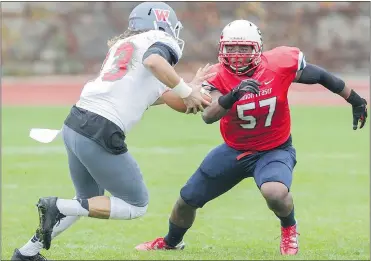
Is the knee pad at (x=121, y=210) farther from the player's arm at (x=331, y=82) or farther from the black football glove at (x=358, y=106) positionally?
the black football glove at (x=358, y=106)

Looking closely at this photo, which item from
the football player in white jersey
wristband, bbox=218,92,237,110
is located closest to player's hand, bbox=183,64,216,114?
the football player in white jersey

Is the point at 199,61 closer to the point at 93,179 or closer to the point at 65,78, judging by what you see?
the point at 65,78

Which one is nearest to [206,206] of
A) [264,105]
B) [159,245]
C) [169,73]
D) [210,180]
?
[159,245]

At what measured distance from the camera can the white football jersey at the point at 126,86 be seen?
550 cm

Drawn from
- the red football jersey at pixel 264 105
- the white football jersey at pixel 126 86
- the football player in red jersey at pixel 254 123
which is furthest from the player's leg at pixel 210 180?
the white football jersey at pixel 126 86

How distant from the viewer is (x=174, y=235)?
21.4 ft

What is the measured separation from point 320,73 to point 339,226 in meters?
2.11

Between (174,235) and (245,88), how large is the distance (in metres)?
1.43

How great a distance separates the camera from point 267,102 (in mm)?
6043

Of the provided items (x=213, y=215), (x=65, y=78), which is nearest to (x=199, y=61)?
(x=65, y=78)

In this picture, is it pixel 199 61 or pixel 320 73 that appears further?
pixel 199 61

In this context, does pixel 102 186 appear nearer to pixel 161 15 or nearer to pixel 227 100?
pixel 227 100

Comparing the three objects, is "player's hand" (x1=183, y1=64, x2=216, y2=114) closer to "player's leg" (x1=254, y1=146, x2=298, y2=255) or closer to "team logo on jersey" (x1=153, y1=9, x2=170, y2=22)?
"team logo on jersey" (x1=153, y1=9, x2=170, y2=22)

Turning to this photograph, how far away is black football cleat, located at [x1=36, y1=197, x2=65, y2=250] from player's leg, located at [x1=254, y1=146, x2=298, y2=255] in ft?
4.37
